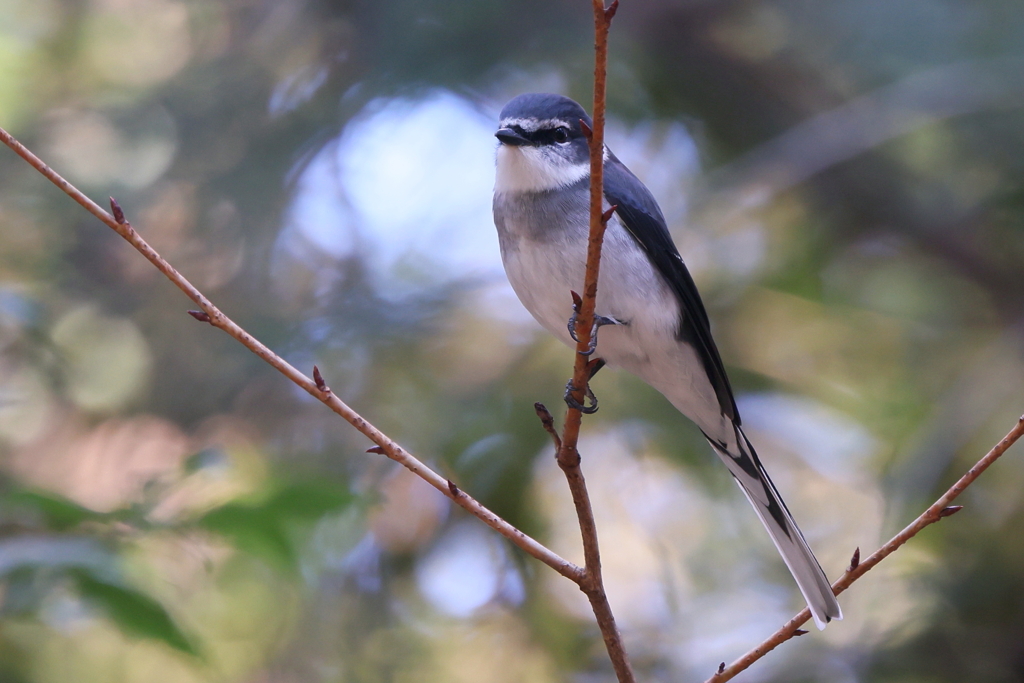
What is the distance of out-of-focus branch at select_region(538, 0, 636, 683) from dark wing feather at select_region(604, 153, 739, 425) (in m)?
0.94

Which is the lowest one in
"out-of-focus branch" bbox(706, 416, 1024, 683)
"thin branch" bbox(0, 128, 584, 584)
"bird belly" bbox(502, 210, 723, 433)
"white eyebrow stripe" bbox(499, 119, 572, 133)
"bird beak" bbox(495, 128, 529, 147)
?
"out-of-focus branch" bbox(706, 416, 1024, 683)

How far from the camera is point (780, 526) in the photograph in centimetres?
259

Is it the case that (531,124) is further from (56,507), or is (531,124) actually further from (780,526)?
(56,507)

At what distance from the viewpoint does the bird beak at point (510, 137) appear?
2.66 meters

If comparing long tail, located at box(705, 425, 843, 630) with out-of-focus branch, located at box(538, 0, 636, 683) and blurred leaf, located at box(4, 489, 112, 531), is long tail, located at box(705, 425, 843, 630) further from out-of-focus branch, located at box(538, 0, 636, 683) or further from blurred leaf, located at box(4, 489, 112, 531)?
blurred leaf, located at box(4, 489, 112, 531)

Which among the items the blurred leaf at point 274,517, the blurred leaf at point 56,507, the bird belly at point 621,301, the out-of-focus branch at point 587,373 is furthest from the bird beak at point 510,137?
the blurred leaf at point 56,507

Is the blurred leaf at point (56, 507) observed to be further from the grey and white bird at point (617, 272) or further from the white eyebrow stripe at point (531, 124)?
the white eyebrow stripe at point (531, 124)

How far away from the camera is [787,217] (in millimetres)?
4531

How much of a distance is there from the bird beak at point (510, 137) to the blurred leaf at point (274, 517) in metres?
1.16

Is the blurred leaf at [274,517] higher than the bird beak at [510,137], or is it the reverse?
the bird beak at [510,137]

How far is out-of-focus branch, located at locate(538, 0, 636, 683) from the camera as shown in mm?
1439

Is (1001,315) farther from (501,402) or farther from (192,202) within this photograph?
(192,202)

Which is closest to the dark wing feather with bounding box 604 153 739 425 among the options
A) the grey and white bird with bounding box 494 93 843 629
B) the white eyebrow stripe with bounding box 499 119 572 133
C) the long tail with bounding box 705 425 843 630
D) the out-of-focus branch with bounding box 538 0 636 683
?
the grey and white bird with bounding box 494 93 843 629

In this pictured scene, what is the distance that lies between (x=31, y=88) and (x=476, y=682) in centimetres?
368
